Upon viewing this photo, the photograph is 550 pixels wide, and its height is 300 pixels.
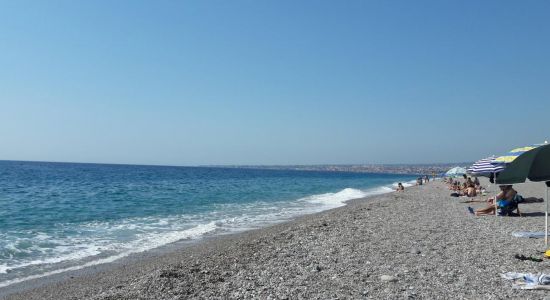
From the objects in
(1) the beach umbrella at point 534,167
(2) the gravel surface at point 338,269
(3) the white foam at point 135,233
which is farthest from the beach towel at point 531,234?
(3) the white foam at point 135,233

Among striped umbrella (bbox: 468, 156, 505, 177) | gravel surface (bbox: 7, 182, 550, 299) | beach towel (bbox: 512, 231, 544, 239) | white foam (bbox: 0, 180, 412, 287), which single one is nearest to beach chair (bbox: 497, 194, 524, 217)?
striped umbrella (bbox: 468, 156, 505, 177)

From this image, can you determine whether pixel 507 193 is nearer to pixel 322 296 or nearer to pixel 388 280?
pixel 388 280

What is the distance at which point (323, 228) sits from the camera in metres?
13.4

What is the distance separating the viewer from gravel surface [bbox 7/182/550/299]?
6.41 metres

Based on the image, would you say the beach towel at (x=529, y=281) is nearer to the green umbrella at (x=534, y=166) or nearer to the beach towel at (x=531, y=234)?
the green umbrella at (x=534, y=166)

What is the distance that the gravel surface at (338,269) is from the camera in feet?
21.0

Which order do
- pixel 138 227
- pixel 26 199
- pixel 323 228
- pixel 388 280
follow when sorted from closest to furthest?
pixel 388 280
pixel 323 228
pixel 138 227
pixel 26 199

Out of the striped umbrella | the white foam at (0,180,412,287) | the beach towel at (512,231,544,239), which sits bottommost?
the white foam at (0,180,412,287)

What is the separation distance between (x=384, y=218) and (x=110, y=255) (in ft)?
30.3

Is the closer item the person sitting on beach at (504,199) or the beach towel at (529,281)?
the beach towel at (529,281)

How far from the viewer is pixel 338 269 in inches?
304

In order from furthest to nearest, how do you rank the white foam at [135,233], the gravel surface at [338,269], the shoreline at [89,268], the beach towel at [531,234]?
the white foam at [135,233], the beach towel at [531,234], the shoreline at [89,268], the gravel surface at [338,269]

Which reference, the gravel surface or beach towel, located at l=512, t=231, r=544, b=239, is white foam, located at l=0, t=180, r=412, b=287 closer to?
the gravel surface

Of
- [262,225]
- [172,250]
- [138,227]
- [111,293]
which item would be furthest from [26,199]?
[111,293]
